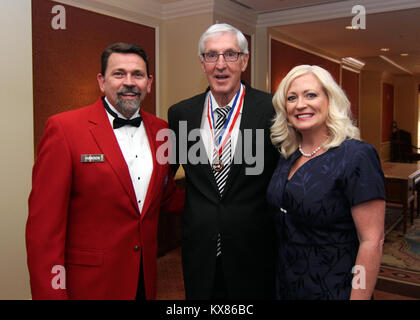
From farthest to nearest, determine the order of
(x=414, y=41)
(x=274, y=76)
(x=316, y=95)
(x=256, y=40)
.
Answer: (x=414, y=41) → (x=274, y=76) → (x=256, y=40) → (x=316, y=95)

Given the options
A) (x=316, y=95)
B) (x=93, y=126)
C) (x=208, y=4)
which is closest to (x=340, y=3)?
(x=208, y=4)

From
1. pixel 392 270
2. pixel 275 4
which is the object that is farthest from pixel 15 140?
pixel 392 270

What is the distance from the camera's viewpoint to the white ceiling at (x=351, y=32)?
5.49 meters

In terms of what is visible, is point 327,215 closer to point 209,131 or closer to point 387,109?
point 209,131

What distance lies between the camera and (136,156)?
5.89 ft

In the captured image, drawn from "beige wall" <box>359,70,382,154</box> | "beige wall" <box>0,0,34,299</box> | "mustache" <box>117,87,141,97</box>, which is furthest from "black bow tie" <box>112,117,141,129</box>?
"beige wall" <box>359,70,382,154</box>

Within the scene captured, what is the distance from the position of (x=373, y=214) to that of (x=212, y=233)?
0.71m

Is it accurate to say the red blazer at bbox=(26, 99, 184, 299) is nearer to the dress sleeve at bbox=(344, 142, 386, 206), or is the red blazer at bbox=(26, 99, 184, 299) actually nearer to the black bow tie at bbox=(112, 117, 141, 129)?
the black bow tie at bbox=(112, 117, 141, 129)

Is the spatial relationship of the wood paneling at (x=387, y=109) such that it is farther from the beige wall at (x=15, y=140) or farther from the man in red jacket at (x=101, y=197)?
the man in red jacket at (x=101, y=197)

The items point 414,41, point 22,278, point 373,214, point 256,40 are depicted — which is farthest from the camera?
point 414,41

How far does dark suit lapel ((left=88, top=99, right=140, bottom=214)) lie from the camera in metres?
1.69

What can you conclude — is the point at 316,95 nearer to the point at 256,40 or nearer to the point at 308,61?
the point at 256,40

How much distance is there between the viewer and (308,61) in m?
7.82

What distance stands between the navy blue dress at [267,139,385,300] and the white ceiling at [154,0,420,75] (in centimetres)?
419
